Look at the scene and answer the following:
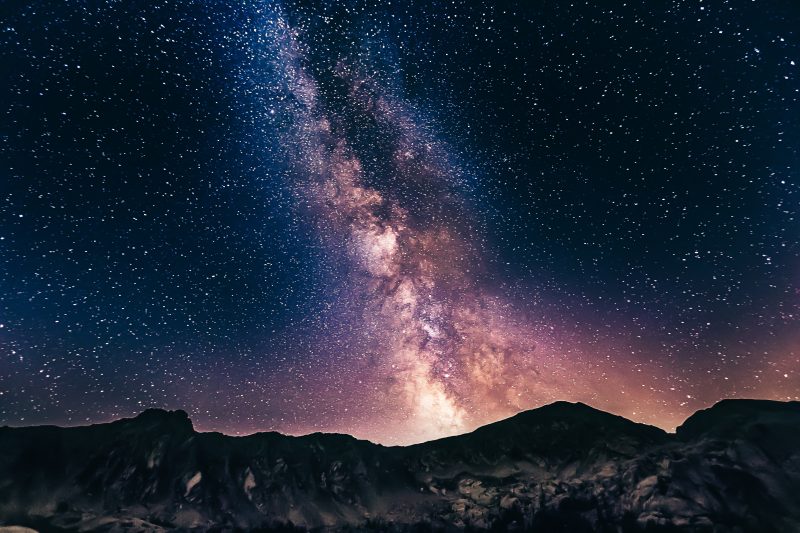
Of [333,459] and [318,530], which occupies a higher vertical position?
[333,459]

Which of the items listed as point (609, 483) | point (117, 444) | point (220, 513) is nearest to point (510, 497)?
point (609, 483)

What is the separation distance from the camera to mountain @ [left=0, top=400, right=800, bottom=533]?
42.4 feet

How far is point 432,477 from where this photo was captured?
1639cm

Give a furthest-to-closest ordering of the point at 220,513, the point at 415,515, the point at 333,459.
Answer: the point at 333,459
the point at 415,515
the point at 220,513

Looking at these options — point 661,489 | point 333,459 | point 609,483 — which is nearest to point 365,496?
point 333,459

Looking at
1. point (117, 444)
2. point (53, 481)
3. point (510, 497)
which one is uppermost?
point (117, 444)

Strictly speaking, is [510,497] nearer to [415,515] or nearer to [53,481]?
[415,515]

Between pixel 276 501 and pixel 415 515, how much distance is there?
6.24 metres

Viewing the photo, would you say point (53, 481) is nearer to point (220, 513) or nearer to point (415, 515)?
point (220, 513)

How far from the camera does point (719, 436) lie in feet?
44.8

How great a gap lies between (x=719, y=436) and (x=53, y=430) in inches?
1102

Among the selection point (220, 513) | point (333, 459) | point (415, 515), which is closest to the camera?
point (220, 513)

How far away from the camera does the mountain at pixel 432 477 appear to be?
12914 millimetres

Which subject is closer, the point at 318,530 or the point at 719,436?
the point at 719,436
